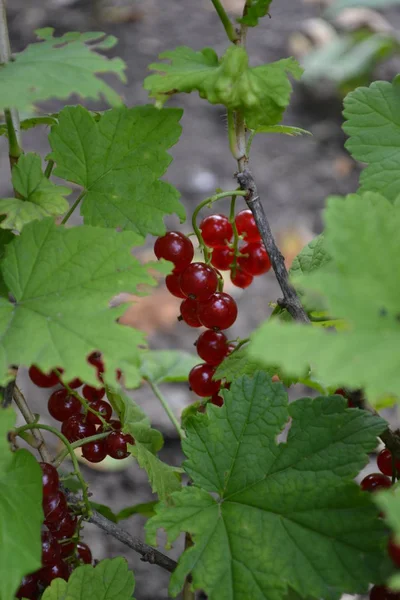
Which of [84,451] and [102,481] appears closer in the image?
[84,451]

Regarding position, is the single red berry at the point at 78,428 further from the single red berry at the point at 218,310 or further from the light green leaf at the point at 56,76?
the light green leaf at the point at 56,76

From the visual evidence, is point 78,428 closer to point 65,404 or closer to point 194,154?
point 65,404

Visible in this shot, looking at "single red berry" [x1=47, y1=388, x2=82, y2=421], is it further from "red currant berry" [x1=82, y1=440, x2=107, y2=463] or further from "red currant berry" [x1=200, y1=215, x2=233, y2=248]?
"red currant berry" [x1=200, y1=215, x2=233, y2=248]

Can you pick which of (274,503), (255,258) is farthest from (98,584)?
(255,258)

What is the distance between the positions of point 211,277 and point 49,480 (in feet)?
1.11

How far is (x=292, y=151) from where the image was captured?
A: 3332mm

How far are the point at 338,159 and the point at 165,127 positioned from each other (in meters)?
2.48

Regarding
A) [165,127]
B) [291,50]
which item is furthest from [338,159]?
[165,127]

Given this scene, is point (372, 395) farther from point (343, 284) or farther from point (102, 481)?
point (102, 481)

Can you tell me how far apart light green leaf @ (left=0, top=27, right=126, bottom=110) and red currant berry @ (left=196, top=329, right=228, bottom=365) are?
39cm

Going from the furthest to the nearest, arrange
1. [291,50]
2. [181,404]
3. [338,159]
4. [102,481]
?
[291,50], [338,159], [181,404], [102,481]

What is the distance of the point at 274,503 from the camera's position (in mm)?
816

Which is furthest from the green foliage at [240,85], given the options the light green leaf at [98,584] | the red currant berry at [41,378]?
the light green leaf at [98,584]

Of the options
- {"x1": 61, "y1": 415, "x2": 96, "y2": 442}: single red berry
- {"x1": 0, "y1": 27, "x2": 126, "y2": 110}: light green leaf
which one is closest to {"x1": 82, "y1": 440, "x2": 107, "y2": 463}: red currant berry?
{"x1": 61, "y1": 415, "x2": 96, "y2": 442}: single red berry
